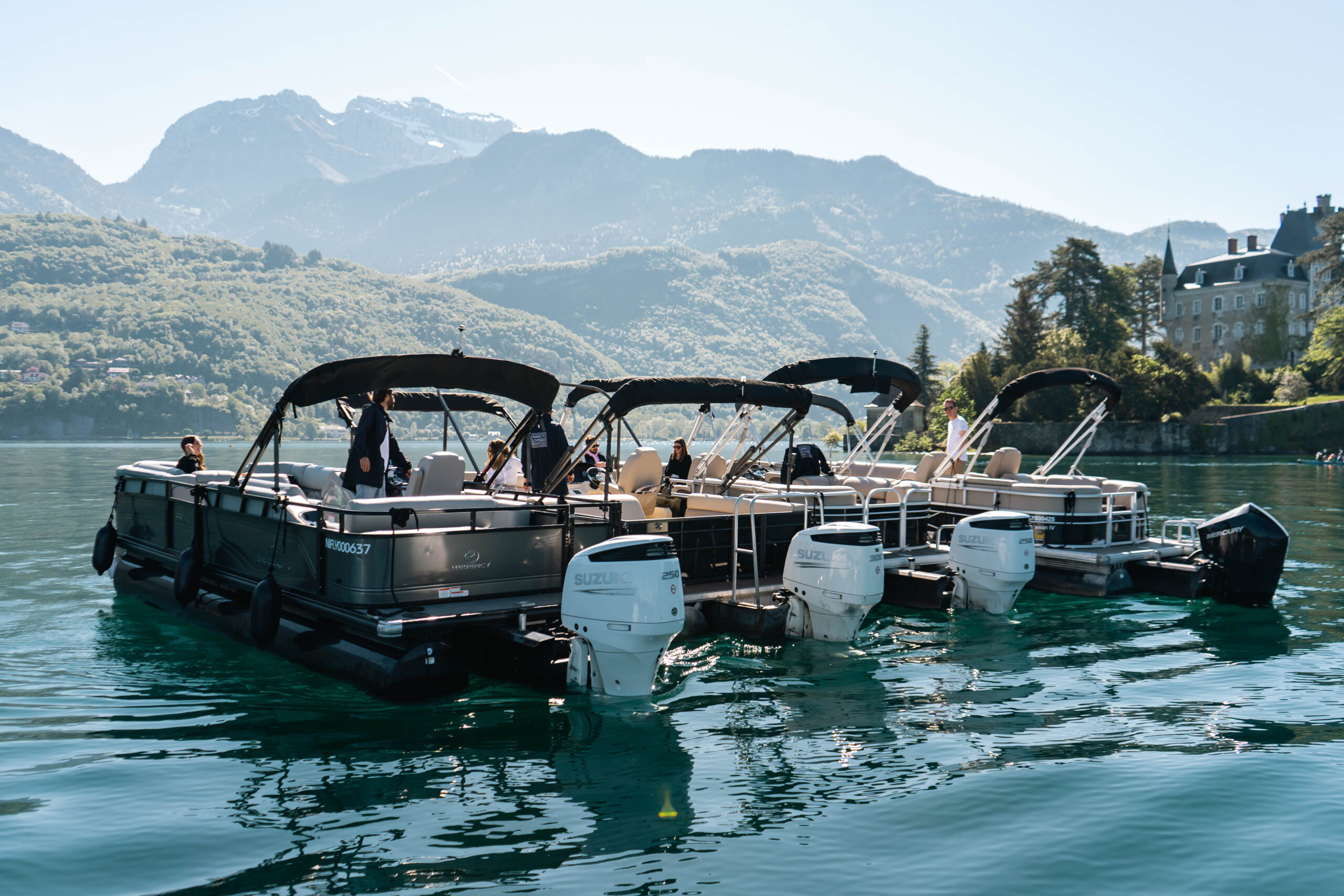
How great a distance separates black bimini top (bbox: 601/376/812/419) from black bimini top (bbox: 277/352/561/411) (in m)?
0.92

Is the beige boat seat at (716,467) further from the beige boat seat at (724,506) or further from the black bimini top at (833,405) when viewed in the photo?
the black bimini top at (833,405)

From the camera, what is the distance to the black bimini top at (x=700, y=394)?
9.26 meters

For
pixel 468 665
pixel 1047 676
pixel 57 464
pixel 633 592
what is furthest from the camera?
pixel 57 464

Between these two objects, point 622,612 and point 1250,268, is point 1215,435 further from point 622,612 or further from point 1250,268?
point 622,612

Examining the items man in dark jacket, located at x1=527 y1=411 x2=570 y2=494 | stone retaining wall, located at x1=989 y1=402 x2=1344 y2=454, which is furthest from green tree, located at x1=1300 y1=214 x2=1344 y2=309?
man in dark jacket, located at x1=527 y1=411 x2=570 y2=494

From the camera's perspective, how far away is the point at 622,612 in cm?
725

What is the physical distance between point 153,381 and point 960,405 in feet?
342

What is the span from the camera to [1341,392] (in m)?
63.4

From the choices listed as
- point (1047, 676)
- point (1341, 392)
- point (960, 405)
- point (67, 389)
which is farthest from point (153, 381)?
point (1047, 676)

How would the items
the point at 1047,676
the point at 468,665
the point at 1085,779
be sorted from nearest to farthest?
1. the point at 1085,779
2. the point at 468,665
3. the point at 1047,676

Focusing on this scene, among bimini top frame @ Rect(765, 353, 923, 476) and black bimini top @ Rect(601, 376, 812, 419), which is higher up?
bimini top frame @ Rect(765, 353, 923, 476)

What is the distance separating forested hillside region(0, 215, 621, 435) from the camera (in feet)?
378

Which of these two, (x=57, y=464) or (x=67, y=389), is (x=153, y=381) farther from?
(x=57, y=464)

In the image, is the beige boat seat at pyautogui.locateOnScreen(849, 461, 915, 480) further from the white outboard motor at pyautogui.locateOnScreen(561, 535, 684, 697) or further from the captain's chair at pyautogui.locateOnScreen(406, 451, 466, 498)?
the white outboard motor at pyautogui.locateOnScreen(561, 535, 684, 697)
